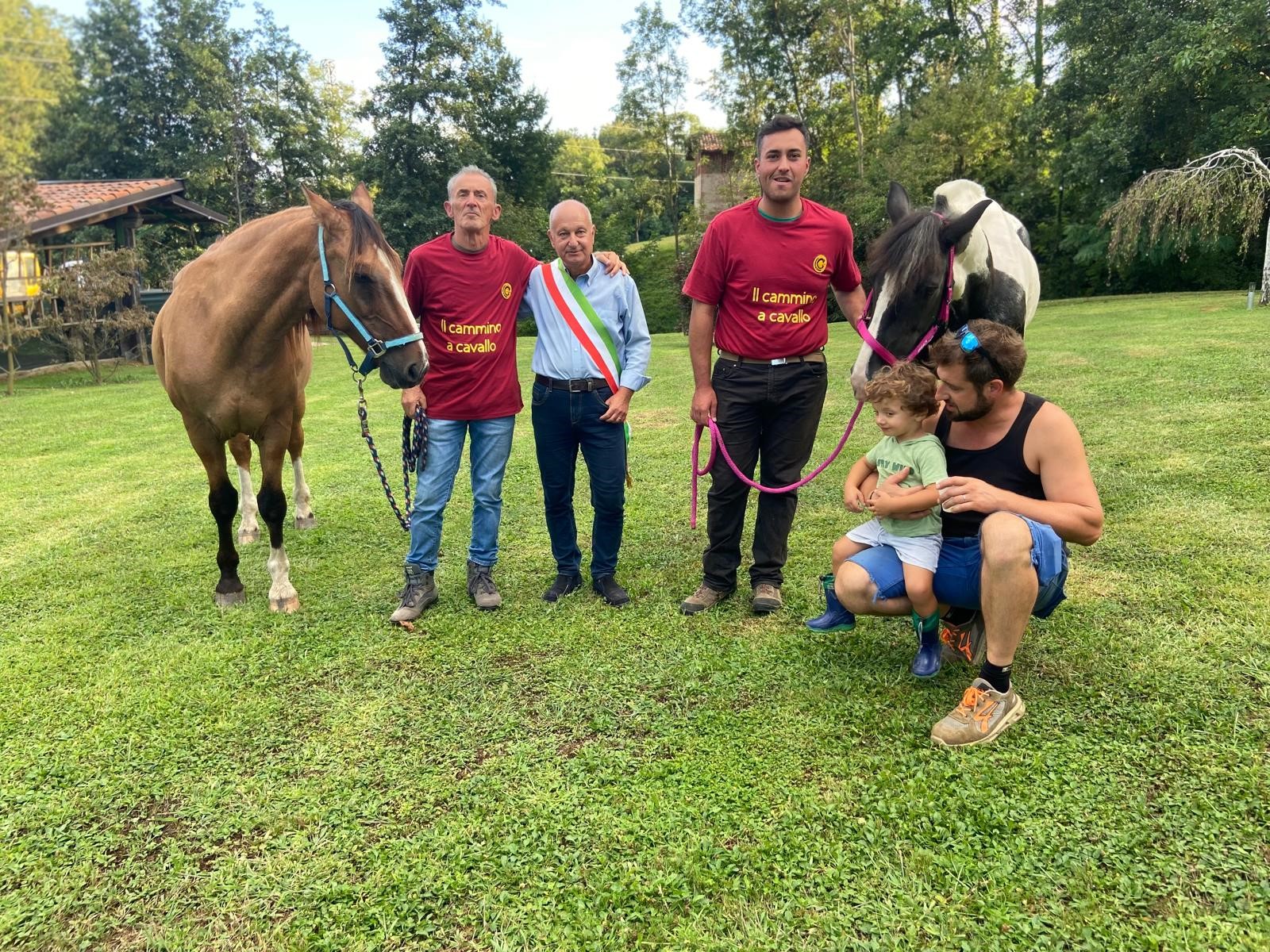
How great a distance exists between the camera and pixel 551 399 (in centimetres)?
366

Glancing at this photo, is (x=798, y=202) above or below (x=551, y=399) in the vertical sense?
above

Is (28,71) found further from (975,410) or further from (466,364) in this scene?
(975,410)

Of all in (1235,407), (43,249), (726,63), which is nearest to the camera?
(1235,407)

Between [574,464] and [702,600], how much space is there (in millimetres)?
932

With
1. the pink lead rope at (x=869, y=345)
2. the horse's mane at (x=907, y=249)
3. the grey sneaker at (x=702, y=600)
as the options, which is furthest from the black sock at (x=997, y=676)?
the horse's mane at (x=907, y=249)

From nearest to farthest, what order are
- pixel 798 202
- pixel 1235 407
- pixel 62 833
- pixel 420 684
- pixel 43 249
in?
pixel 62 833 → pixel 420 684 → pixel 798 202 → pixel 1235 407 → pixel 43 249

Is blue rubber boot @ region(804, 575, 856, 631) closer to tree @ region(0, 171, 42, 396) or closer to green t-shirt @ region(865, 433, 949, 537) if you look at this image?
green t-shirt @ region(865, 433, 949, 537)

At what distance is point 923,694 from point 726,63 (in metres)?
33.1

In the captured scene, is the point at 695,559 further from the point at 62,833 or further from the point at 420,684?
the point at 62,833

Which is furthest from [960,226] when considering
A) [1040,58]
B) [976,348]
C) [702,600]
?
[1040,58]

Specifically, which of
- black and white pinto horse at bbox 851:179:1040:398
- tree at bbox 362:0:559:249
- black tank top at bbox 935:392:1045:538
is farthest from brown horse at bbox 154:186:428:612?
tree at bbox 362:0:559:249

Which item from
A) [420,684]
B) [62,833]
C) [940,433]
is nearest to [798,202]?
[940,433]

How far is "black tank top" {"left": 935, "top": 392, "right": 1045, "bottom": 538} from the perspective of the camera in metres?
2.59

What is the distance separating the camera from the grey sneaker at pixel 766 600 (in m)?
3.57
